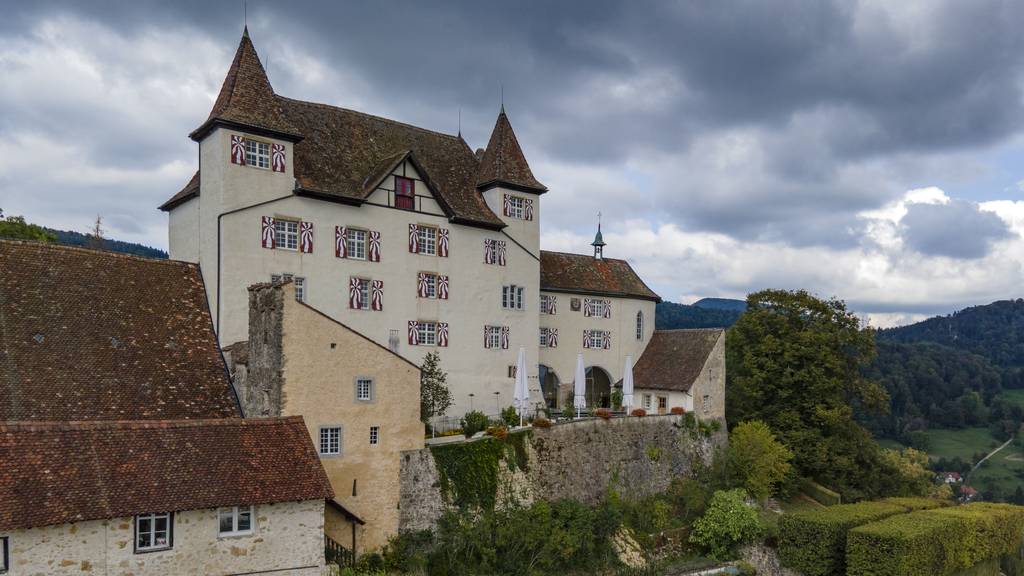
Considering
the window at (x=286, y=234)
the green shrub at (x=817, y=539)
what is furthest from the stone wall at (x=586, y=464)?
the window at (x=286, y=234)

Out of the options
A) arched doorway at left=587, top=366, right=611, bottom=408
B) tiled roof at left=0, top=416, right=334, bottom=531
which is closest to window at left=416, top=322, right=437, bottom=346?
arched doorway at left=587, top=366, right=611, bottom=408

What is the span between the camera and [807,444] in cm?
3738

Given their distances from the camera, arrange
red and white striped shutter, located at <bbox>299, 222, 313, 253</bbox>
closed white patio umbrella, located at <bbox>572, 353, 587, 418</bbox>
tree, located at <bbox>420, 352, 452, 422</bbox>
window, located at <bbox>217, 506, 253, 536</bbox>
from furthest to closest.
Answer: closed white patio umbrella, located at <bbox>572, 353, 587, 418</bbox> → red and white striped shutter, located at <bbox>299, 222, 313, 253</bbox> → tree, located at <bbox>420, 352, 452, 422</bbox> → window, located at <bbox>217, 506, 253, 536</bbox>

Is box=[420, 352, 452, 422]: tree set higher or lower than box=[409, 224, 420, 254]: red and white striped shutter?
lower

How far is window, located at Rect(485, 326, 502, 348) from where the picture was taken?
118ft

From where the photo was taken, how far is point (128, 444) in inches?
720

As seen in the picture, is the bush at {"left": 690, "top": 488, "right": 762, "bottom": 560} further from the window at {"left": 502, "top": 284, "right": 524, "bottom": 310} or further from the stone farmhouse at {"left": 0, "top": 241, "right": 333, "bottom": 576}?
the stone farmhouse at {"left": 0, "top": 241, "right": 333, "bottom": 576}

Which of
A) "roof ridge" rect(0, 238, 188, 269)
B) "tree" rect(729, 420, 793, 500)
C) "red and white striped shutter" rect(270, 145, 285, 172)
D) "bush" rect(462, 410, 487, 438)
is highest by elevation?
"red and white striped shutter" rect(270, 145, 285, 172)

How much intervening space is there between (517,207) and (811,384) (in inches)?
693

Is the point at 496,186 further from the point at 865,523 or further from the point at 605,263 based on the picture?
the point at 865,523

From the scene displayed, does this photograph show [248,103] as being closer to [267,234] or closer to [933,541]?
[267,234]

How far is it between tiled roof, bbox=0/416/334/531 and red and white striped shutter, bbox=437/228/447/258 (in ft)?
48.6

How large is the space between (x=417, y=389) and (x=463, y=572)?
6.08 meters

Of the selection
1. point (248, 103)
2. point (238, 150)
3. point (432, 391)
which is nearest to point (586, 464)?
point (432, 391)
